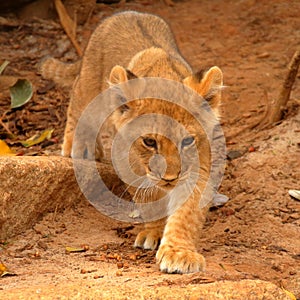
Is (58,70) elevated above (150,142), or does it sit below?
below

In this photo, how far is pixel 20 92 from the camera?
24.5 feet

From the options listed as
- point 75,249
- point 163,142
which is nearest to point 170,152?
point 163,142

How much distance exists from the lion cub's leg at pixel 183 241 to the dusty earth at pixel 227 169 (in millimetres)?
92

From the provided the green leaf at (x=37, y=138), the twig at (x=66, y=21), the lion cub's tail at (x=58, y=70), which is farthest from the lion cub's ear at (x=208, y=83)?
the twig at (x=66, y=21)

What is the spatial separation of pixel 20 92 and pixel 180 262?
→ 12.9 ft

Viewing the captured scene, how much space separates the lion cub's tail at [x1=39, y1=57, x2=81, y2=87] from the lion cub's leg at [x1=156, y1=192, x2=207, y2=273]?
134 inches

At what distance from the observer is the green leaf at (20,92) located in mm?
7406

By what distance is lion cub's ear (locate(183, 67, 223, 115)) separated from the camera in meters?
4.86

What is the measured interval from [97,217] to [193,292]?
210 centimetres

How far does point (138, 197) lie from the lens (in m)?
5.23

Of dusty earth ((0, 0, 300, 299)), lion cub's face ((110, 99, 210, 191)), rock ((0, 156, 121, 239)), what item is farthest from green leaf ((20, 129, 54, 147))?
Result: lion cub's face ((110, 99, 210, 191))

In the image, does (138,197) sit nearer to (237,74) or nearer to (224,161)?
(224,161)

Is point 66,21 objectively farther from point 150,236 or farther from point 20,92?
point 150,236

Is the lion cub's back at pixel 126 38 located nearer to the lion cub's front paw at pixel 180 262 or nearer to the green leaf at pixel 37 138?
the green leaf at pixel 37 138
